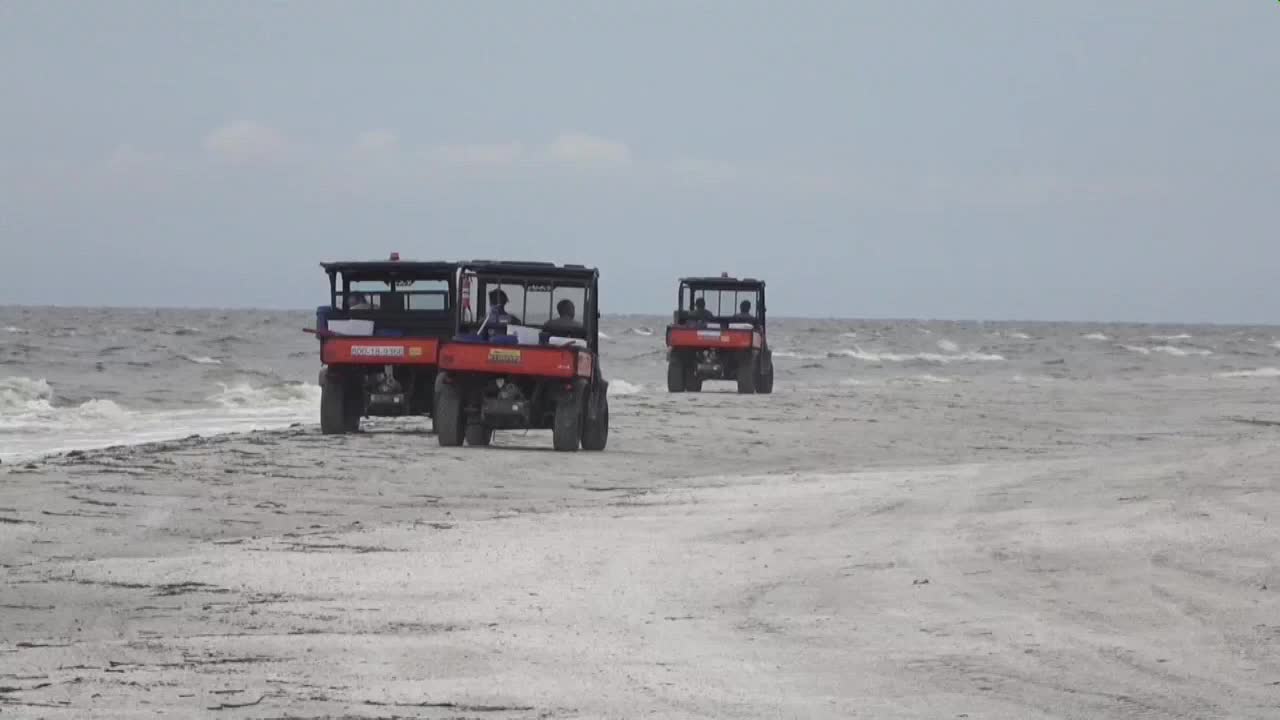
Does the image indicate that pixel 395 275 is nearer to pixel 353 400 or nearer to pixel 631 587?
pixel 353 400

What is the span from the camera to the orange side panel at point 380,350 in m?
17.8

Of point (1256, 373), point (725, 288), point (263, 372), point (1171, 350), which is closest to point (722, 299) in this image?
point (725, 288)

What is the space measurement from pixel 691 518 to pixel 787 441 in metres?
8.18

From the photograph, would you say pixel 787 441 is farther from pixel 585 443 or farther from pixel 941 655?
pixel 941 655

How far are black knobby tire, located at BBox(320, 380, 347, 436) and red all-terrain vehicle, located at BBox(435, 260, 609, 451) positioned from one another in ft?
6.85

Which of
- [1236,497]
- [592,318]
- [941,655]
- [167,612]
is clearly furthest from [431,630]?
[592,318]

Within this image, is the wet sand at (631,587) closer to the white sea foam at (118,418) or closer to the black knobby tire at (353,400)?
the black knobby tire at (353,400)

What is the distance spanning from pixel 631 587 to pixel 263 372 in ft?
101

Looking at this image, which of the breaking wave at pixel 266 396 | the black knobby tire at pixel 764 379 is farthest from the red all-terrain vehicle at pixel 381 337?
the black knobby tire at pixel 764 379

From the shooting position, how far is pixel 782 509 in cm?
1138

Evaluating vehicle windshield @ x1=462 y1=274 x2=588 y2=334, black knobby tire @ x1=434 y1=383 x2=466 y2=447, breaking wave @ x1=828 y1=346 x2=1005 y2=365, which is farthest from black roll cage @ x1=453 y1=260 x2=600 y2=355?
breaking wave @ x1=828 y1=346 x2=1005 y2=365

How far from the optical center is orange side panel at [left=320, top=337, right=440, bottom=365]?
1783 cm

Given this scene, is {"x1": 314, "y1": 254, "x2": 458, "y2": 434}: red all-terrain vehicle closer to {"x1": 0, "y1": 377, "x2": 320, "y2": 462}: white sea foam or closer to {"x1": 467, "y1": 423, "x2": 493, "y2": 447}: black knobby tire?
{"x1": 467, "y1": 423, "x2": 493, "y2": 447}: black knobby tire

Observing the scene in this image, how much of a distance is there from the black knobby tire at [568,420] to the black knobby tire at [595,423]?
18cm
